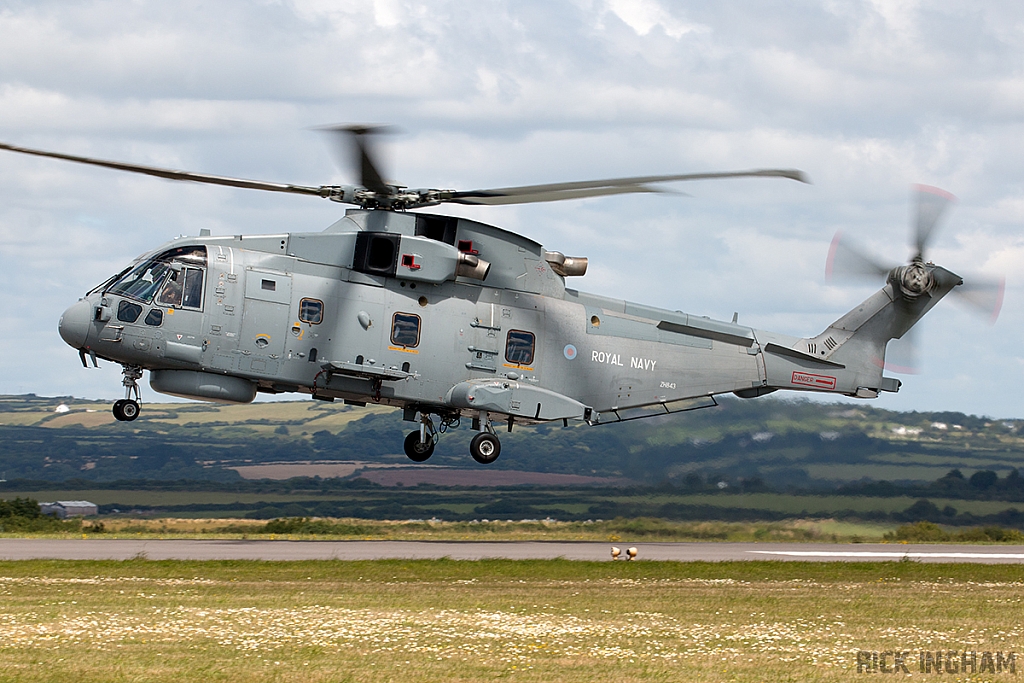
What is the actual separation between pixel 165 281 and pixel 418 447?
7.34 m

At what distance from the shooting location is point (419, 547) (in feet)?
120

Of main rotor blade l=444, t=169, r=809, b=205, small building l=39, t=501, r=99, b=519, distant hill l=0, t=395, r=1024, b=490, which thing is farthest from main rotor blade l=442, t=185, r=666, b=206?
small building l=39, t=501, r=99, b=519

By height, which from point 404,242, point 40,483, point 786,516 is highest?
point 404,242

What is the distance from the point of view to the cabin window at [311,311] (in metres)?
26.1

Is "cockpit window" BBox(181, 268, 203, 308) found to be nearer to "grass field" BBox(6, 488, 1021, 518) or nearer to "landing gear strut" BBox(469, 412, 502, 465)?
"landing gear strut" BBox(469, 412, 502, 465)

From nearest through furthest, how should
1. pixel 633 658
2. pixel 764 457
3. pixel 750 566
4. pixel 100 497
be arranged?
1. pixel 633 658
2. pixel 750 566
3. pixel 764 457
4. pixel 100 497

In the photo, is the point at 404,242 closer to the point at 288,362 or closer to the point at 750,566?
the point at 288,362

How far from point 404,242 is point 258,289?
326 cm

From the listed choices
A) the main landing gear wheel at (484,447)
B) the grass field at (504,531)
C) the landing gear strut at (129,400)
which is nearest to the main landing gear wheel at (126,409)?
the landing gear strut at (129,400)

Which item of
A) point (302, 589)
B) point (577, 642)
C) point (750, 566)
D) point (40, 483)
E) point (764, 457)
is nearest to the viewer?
point (577, 642)

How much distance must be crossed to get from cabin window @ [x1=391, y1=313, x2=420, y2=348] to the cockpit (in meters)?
4.09

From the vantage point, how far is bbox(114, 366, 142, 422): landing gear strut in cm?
2561

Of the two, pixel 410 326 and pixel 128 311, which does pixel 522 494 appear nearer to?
pixel 410 326

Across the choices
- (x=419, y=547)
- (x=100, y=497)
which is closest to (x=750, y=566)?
(x=419, y=547)
